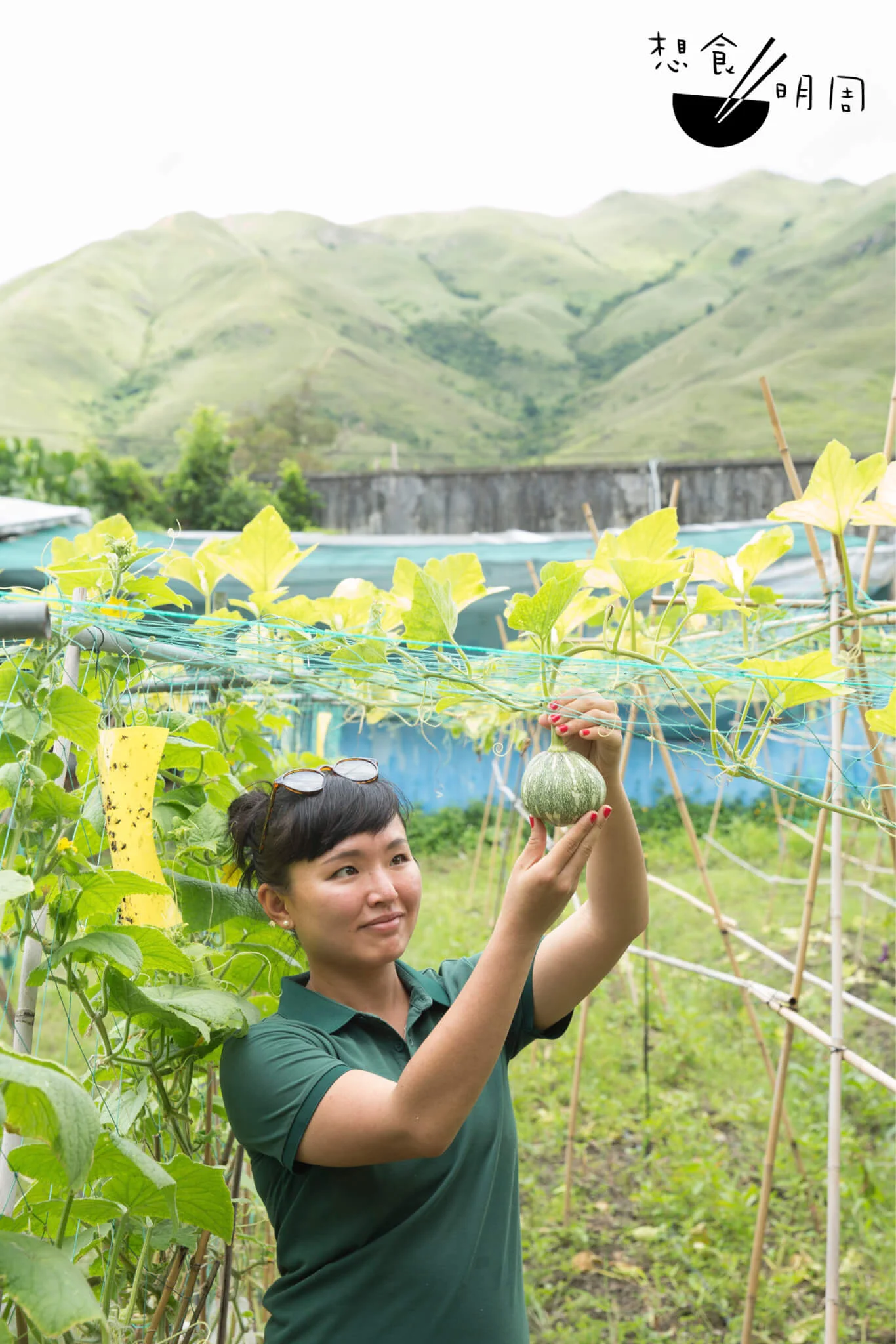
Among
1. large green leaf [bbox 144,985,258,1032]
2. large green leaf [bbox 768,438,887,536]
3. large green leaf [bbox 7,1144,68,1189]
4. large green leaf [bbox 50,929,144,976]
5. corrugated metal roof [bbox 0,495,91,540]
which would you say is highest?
corrugated metal roof [bbox 0,495,91,540]

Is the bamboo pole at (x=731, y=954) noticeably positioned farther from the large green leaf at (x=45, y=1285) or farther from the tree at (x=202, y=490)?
the tree at (x=202, y=490)

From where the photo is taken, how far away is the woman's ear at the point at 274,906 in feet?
3.49

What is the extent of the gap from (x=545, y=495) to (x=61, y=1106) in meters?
6.62

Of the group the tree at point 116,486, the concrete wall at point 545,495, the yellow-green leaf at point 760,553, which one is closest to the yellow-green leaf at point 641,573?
the yellow-green leaf at point 760,553

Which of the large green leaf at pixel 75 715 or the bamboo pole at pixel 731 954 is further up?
the large green leaf at pixel 75 715

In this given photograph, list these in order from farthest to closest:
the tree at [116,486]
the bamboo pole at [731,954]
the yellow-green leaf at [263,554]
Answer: the tree at [116,486] < the bamboo pole at [731,954] < the yellow-green leaf at [263,554]

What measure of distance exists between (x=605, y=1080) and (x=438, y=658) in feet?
8.62

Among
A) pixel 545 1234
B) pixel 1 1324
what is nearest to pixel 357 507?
pixel 545 1234

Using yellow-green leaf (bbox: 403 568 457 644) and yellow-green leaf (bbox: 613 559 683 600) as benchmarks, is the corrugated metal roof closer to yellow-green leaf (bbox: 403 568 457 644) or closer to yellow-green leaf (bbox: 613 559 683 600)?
yellow-green leaf (bbox: 403 568 457 644)

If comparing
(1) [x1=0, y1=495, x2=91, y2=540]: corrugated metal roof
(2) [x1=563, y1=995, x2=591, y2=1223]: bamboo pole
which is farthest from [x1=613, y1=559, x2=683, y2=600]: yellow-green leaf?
(1) [x1=0, y1=495, x2=91, y2=540]: corrugated metal roof

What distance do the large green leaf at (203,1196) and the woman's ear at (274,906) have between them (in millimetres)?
254

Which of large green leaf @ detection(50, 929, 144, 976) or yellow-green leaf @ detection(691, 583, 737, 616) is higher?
yellow-green leaf @ detection(691, 583, 737, 616)

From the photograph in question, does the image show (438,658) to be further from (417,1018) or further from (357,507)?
(357,507)

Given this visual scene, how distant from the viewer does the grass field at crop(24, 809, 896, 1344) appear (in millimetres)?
2266
